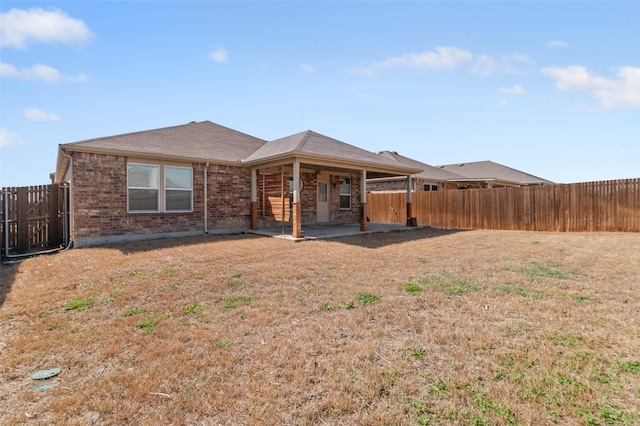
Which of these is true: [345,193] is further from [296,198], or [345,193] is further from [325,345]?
[325,345]

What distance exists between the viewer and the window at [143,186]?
→ 35.2 feet

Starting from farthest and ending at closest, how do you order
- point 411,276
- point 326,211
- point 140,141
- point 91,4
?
point 326,211 → point 140,141 → point 91,4 → point 411,276

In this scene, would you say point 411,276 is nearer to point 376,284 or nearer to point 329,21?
point 376,284

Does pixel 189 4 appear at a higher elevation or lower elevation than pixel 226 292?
higher

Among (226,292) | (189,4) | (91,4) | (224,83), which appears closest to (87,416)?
(226,292)

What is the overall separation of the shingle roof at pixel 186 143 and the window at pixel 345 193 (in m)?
4.78

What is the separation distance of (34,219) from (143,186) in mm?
3332

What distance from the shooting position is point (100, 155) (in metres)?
10.0

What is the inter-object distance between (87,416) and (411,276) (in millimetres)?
5025

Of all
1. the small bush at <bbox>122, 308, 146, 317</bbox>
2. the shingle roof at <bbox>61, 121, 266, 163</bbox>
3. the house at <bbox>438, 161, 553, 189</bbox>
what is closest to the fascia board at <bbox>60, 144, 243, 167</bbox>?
the shingle roof at <bbox>61, 121, 266, 163</bbox>

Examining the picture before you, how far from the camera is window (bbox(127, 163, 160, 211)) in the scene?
10719mm

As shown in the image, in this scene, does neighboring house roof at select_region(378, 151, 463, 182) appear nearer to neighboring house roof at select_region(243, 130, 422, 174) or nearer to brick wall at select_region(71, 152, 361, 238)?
neighboring house roof at select_region(243, 130, 422, 174)

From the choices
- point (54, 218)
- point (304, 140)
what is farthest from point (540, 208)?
point (54, 218)

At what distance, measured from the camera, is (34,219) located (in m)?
10.1
